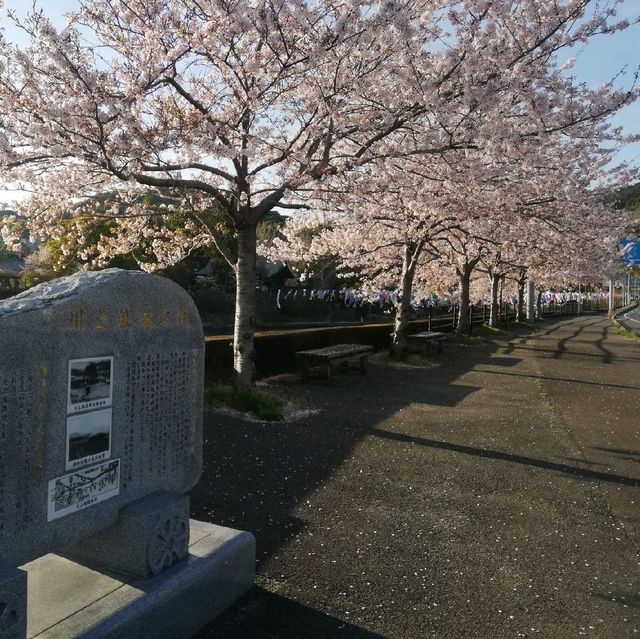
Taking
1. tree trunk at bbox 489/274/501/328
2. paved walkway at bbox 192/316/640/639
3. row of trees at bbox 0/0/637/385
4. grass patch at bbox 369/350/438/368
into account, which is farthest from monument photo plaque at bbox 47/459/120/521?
tree trunk at bbox 489/274/501/328

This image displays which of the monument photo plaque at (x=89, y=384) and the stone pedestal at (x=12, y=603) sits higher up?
the monument photo plaque at (x=89, y=384)

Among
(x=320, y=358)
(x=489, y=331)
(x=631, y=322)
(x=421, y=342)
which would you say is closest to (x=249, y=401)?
(x=320, y=358)

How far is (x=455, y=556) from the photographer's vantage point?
4.41 m

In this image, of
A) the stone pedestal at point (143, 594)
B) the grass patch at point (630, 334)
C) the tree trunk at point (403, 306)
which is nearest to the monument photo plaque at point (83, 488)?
the stone pedestal at point (143, 594)

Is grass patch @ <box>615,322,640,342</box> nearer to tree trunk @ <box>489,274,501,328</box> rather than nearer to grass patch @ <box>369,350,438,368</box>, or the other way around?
tree trunk @ <box>489,274,501,328</box>

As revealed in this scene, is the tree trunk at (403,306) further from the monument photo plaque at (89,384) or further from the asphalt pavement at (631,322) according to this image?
the asphalt pavement at (631,322)

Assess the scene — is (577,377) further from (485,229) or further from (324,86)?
(324,86)

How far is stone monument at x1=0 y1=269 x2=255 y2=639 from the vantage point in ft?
9.21

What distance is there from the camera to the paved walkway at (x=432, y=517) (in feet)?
11.9

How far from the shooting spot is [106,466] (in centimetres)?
335

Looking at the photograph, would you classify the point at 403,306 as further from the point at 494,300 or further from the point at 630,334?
the point at 630,334

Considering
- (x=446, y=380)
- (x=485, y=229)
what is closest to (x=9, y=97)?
(x=446, y=380)

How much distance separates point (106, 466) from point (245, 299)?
6.00 meters

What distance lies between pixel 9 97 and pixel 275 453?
212 inches
